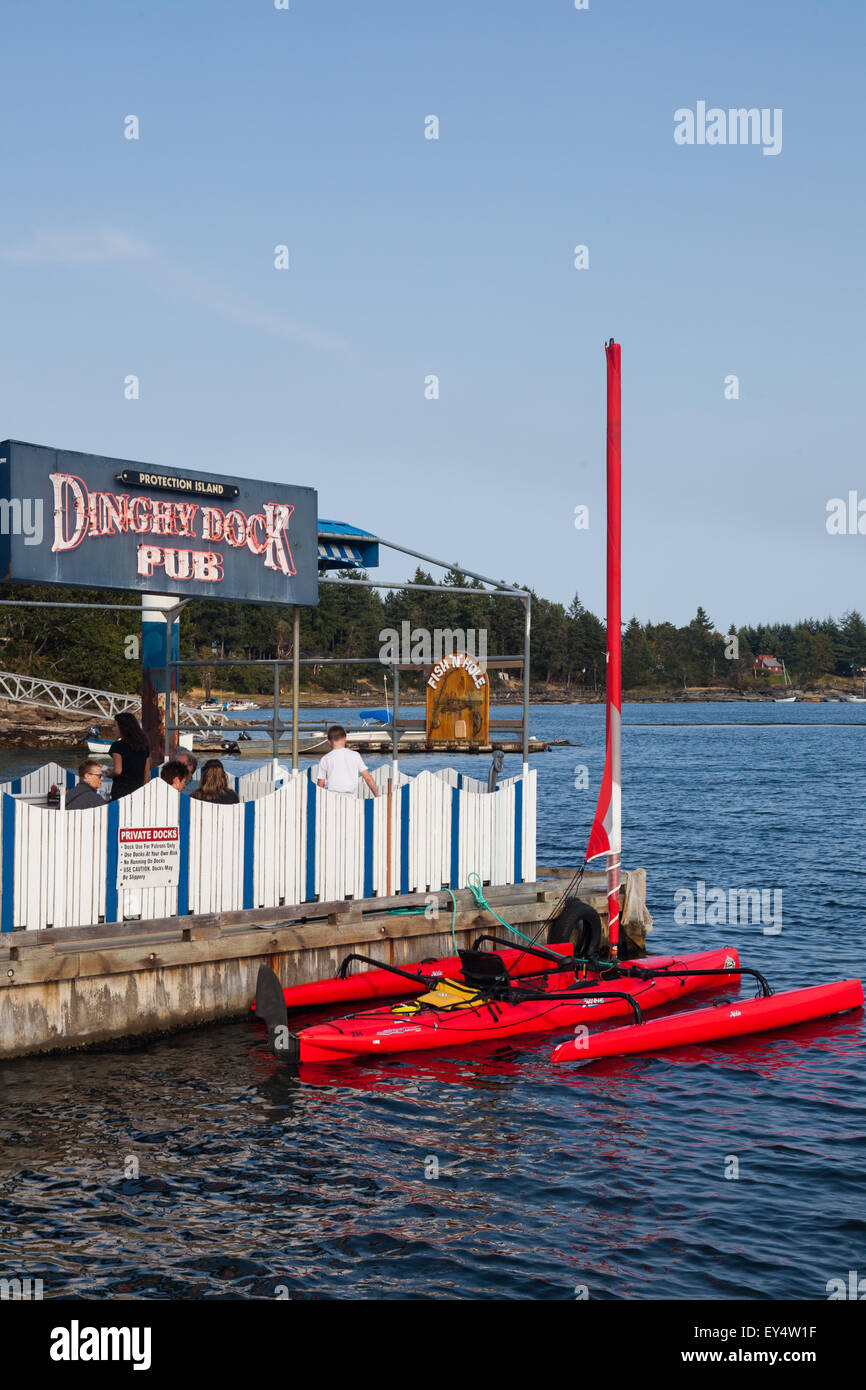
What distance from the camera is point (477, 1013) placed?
1509 cm

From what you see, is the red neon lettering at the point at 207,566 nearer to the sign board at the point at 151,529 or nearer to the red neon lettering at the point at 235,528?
the sign board at the point at 151,529

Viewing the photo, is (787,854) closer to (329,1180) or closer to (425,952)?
(425,952)

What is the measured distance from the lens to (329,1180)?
36.6ft

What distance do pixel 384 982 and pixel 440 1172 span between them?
16.0 feet

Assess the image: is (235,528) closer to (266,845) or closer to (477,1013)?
(266,845)

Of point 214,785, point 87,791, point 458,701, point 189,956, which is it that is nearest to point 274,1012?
point 189,956

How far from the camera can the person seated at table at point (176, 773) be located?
15320 millimetres

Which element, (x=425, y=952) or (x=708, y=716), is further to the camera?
(x=708, y=716)

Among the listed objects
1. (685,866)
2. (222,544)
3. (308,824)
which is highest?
(222,544)

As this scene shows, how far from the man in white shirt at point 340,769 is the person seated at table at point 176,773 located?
223cm
